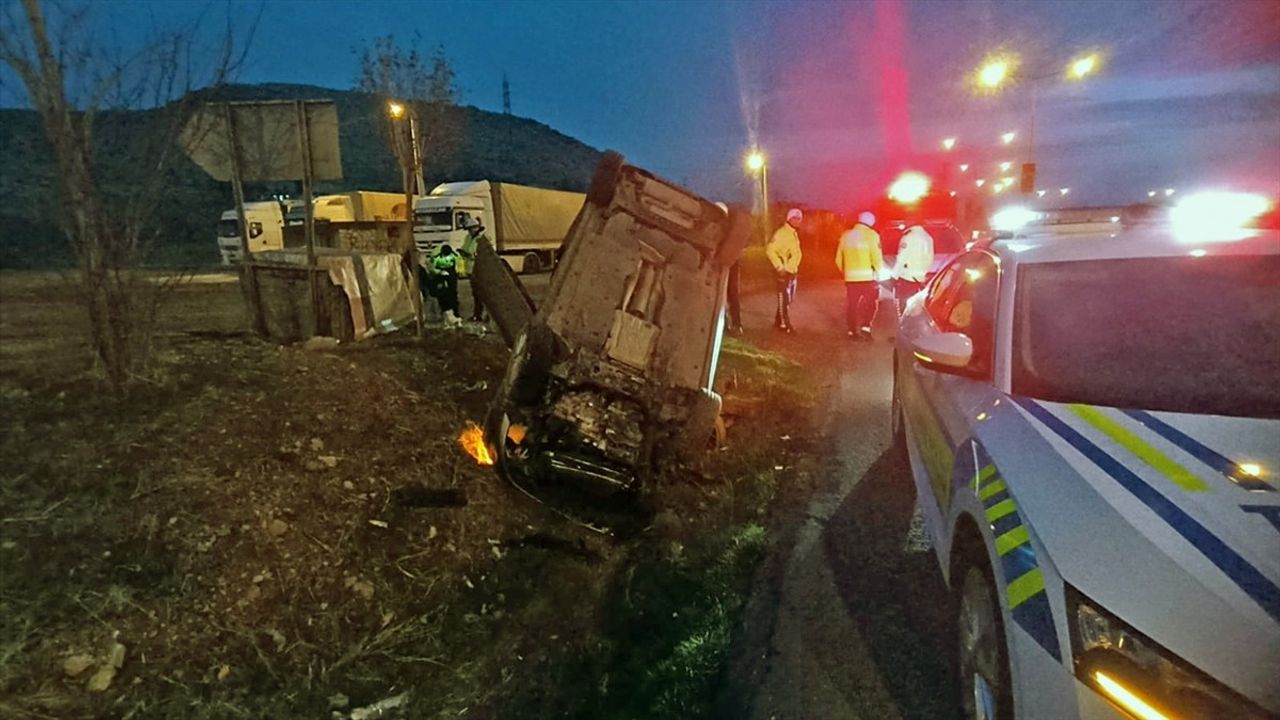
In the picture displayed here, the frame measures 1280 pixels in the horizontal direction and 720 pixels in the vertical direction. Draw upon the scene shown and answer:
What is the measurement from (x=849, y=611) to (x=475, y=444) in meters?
2.90

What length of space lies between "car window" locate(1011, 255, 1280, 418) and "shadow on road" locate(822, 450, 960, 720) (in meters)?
1.26

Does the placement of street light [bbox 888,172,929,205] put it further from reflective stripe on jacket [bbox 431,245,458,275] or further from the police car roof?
the police car roof

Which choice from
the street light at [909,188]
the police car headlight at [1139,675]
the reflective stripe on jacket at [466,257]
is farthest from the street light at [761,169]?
the police car headlight at [1139,675]

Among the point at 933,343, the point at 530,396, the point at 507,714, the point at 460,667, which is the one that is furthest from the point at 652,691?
the point at 530,396

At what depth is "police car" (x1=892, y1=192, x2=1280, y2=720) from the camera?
188cm

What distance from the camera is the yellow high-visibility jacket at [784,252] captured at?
12.5m

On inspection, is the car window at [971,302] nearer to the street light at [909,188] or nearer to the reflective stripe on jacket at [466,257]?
the reflective stripe on jacket at [466,257]

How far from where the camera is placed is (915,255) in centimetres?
1073

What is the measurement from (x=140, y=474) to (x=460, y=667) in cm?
204

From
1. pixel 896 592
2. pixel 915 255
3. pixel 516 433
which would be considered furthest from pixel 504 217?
pixel 896 592

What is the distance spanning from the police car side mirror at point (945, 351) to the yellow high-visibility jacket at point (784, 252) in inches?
356

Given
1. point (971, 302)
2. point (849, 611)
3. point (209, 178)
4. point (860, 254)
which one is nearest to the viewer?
point (849, 611)

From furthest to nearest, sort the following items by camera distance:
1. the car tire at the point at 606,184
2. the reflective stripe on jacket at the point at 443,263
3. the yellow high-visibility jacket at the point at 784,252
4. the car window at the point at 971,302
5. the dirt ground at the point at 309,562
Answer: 1. the yellow high-visibility jacket at the point at 784,252
2. the reflective stripe on jacket at the point at 443,263
3. the car tire at the point at 606,184
4. the car window at the point at 971,302
5. the dirt ground at the point at 309,562

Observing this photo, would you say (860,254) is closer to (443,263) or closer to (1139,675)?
(443,263)
